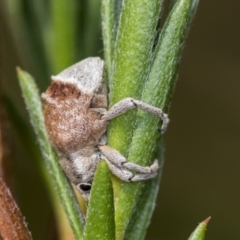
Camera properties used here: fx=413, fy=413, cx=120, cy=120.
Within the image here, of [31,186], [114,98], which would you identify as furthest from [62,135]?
[31,186]

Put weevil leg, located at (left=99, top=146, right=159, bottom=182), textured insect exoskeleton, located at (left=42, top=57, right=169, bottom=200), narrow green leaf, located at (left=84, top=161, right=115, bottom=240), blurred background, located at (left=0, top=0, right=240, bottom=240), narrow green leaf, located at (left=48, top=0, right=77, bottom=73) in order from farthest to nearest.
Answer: blurred background, located at (left=0, top=0, right=240, bottom=240) < narrow green leaf, located at (left=48, top=0, right=77, bottom=73) < textured insect exoskeleton, located at (left=42, top=57, right=169, bottom=200) < weevil leg, located at (left=99, top=146, right=159, bottom=182) < narrow green leaf, located at (left=84, top=161, right=115, bottom=240)

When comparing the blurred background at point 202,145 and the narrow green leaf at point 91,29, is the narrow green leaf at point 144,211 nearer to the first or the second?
the narrow green leaf at point 91,29

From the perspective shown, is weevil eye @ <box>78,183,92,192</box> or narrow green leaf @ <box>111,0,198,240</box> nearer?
narrow green leaf @ <box>111,0,198,240</box>

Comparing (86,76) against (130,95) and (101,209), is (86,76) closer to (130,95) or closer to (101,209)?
(130,95)

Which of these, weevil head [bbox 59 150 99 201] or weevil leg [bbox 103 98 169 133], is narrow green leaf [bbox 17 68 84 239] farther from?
weevil leg [bbox 103 98 169 133]

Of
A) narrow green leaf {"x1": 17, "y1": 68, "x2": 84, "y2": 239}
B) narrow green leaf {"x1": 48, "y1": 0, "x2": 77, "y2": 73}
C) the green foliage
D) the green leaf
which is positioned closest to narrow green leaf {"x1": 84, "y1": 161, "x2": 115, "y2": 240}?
the green foliage

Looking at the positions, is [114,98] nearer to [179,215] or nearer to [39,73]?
[39,73]

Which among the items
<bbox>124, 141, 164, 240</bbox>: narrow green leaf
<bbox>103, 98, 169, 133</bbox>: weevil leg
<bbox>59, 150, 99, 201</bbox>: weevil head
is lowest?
<bbox>124, 141, 164, 240</bbox>: narrow green leaf
